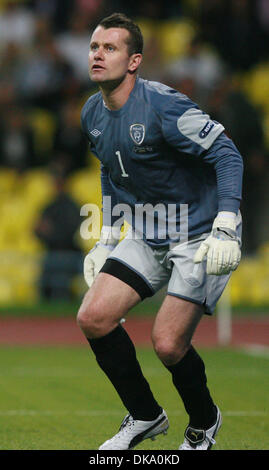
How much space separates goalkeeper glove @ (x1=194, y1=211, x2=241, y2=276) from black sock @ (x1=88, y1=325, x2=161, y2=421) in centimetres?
60

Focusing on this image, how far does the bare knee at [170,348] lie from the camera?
200 inches

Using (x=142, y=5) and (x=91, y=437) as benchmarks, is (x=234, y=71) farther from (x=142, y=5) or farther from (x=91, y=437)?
(x=91, y=437)

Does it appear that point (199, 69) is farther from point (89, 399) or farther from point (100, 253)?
point (100, 253)

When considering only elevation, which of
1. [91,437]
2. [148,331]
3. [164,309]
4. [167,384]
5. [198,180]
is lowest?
[148,331]

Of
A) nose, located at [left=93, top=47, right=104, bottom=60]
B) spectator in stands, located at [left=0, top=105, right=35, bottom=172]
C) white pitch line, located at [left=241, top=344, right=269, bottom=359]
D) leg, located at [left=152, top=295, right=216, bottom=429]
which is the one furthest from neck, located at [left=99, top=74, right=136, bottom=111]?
spectator in stands, located at [left=0, top=105, right=35, bottom=172]

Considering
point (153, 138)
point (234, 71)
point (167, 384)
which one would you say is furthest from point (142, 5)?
point (153, 138)

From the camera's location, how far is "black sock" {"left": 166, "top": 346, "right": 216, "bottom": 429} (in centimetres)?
517

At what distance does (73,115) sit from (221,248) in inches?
381

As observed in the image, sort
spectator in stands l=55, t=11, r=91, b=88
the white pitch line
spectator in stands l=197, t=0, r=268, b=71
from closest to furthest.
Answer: the white pitch line, spectator in stands l=197, t=0, r=268, b=71, spectator in stands l=55, t=11, r=91, b=88

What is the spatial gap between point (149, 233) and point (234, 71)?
10.1 m

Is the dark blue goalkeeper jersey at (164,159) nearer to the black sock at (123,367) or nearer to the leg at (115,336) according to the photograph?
the leg at (115,336)

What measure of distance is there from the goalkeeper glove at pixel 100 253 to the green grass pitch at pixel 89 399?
3.06 ft

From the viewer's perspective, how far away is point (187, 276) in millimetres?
5152

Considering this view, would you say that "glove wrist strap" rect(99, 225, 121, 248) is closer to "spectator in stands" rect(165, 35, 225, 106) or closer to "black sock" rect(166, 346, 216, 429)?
"black sock" rect(166, 346, 216, 429)
